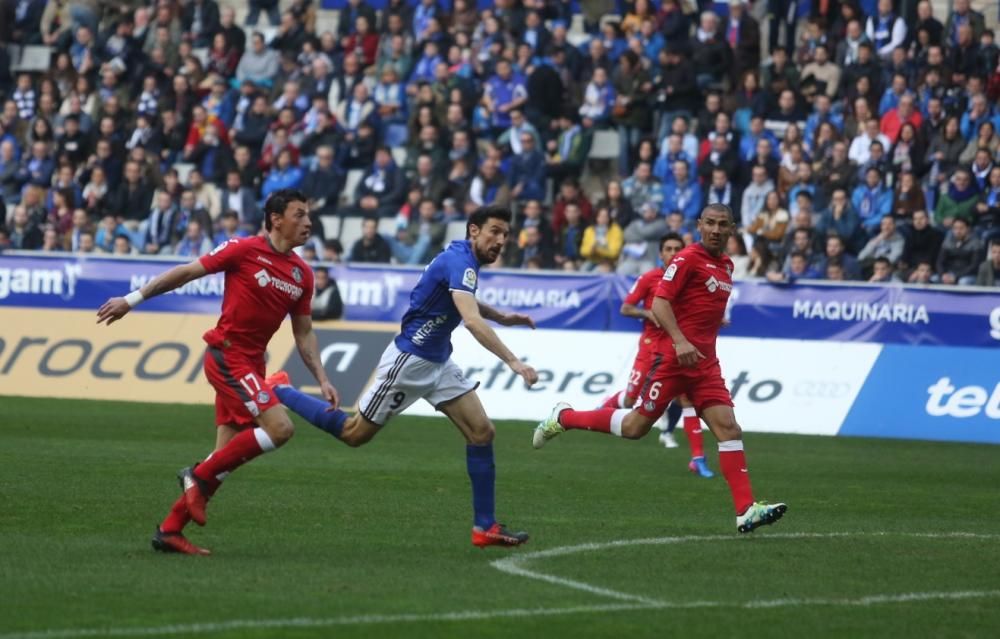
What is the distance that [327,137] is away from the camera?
96.1ft

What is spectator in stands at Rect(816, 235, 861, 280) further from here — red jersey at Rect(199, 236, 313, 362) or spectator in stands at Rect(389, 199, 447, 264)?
red jersey at Rect(199, 236, 313, 362)

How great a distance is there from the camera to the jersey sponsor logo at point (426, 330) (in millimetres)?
10953

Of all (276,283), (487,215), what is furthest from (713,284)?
(276,283)

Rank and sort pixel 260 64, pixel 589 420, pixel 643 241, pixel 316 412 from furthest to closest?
pixel 260 64 < pixel 643 241 < pixel 589 420 < pixel 316 412

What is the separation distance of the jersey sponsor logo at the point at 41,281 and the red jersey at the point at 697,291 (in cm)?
1456

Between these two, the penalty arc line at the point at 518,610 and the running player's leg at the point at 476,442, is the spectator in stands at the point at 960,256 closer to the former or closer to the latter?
the running player's leg at the point at 476,442

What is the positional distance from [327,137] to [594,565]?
20.1 meters

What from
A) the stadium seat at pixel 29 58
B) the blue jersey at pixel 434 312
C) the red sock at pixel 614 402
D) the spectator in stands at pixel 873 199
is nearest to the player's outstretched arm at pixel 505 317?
the blue jersey at pixel 434 312

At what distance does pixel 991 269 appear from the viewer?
77.6 ft

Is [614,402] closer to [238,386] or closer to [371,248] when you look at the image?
[238,386]

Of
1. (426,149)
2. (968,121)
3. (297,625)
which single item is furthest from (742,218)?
(297,625)

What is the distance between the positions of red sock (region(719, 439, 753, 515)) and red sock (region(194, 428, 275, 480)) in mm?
3240

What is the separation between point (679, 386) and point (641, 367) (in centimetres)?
341

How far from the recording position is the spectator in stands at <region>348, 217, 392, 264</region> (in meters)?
26.8
